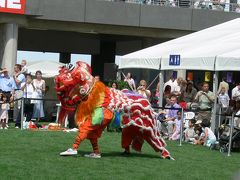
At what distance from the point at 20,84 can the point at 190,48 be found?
18.5ft

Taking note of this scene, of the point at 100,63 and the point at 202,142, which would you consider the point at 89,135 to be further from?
the point at 100,63

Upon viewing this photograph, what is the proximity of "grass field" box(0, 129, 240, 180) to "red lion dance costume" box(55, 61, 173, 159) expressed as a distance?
0.52 m

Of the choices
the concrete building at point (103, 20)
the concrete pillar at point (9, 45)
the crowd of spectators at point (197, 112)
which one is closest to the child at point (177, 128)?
the crowd of spectators at point (197, 112)

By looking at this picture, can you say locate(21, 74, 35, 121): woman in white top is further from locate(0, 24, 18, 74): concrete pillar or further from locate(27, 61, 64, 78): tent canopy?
locate(27, 61, 64, 78): tent canopy

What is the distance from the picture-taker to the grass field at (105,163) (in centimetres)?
1061

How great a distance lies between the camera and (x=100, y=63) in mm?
46844

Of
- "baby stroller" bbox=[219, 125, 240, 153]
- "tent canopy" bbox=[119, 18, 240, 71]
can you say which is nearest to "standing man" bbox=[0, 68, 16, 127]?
"tent canopy" bbox=[119, 18, 240, 71]

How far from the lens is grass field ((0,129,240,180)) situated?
34.8ft

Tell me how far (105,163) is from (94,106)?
3.71 ft

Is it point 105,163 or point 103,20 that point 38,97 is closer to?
point 105,163

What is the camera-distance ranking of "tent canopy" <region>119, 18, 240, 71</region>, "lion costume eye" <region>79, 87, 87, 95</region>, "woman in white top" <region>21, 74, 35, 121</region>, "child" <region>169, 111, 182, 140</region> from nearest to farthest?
"lion costume eye" <region>79, 87, 87, 95</region>, "tent canopy" <region>119, 18, 240, 71</region>, "child" <region>169, 111, 182, 140</region>, "woman in white top" <region>21, 74, 35, 121</region>

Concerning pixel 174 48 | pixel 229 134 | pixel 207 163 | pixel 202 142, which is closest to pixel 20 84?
pixel 174 48

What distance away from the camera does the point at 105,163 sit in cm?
1206

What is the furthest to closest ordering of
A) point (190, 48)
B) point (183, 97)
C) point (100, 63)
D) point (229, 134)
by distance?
point (100, 63)
point (183, 97)
point (190, 48)
point (229, 134)
